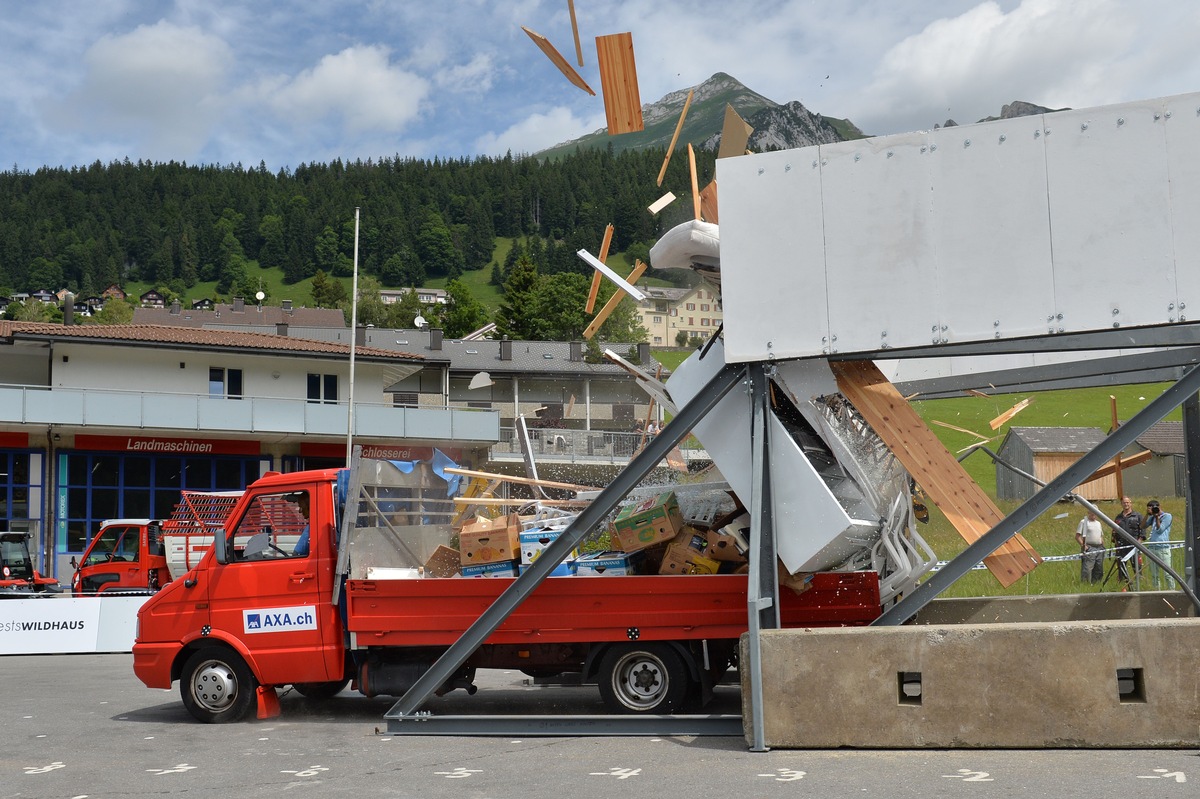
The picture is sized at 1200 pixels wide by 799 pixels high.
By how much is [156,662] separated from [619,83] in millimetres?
6549

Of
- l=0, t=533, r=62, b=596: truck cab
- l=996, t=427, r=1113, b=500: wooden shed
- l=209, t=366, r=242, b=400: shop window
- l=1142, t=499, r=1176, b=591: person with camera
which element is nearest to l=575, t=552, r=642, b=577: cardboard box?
l=1142, t=499, r=1176, b=591: person with camera

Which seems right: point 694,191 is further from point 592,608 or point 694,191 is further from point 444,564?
point 444,564

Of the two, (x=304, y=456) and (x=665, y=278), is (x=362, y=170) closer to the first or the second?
(x=304, y=456)

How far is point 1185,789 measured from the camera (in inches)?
252

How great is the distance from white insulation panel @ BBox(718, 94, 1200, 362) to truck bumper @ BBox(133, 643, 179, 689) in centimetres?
581

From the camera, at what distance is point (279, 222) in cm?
18425

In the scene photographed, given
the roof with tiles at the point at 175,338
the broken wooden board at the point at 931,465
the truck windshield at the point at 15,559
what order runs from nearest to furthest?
1. the broken wooden board at the point at 931,465
2. the truck windshield at the point at 15,559
3. the roof with tiles at the point at 175,338

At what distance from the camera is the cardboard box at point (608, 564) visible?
986 centimetres

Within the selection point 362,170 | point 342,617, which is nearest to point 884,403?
point 342,617

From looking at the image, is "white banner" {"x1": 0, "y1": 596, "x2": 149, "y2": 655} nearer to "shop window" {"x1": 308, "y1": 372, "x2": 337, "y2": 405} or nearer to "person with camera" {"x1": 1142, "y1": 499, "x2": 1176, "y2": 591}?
"person with camera" {"x1": 1142, "y1": 499, "x2": 1176, "y2": 591}

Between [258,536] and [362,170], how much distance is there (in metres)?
194

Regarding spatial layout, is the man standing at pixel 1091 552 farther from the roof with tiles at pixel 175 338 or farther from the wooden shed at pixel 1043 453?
the roof with tiles at pixel 175 338

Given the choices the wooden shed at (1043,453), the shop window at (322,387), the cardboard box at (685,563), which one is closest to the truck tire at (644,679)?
the cardboard box at (685,563)

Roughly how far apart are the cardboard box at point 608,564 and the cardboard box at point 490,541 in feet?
1.91
